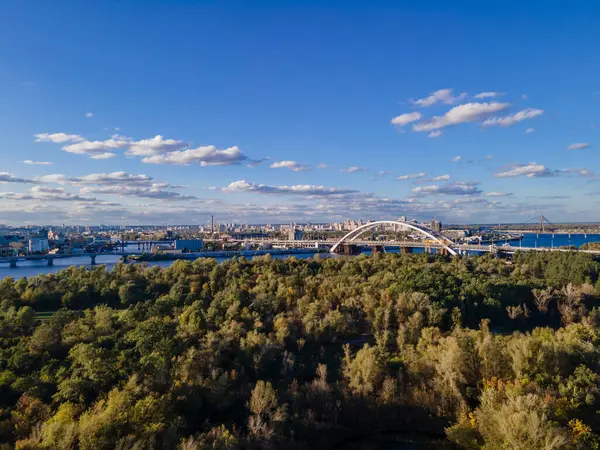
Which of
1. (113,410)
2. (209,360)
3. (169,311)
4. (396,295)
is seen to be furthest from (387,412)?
(169,311)

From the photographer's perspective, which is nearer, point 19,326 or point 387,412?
point 387,412

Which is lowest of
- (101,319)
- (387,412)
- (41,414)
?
(387,412)

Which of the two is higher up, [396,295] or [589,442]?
[396,295]

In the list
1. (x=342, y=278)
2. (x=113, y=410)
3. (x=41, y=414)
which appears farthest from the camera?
(x=342, y=278)

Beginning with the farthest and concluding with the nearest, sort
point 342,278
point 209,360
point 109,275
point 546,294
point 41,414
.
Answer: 1. point 109,275
2. point 342,278
3. point 546,294
4. point 209,360
5. point 41,414

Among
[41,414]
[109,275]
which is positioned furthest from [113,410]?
[109,275]

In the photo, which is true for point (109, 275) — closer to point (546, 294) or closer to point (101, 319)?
point (101, 319)
